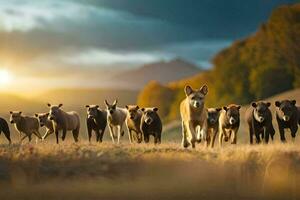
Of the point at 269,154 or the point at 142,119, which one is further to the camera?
the point at 142,119

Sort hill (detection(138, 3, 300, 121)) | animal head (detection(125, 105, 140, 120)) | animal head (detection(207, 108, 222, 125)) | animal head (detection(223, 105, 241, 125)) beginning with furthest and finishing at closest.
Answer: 1. hill (detection(138, 3, 300, 121))
2. animal head (detection(125, 105, 140, 120))
3. animal head (detection(207, 108, 222, 125))
4. animal head (detection(223, 105, 241, 125))

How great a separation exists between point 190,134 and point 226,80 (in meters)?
63.0

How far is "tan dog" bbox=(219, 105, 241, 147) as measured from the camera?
1106 inches

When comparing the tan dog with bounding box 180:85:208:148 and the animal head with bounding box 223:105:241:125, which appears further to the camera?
the animal head with bounding box 223:105:241:125

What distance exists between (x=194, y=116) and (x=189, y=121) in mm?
252

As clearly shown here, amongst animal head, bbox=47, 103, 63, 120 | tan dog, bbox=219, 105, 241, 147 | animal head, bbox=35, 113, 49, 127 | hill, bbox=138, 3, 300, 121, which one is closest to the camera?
tan dog, bbox=219, 105, 241, 147

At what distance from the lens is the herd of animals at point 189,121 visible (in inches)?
1006

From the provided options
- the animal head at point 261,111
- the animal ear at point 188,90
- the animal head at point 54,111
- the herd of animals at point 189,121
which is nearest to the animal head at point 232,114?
the herd of animals at point 189,121

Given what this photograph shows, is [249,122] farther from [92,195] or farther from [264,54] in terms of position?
[264,54]

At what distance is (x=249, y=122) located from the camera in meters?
29.2

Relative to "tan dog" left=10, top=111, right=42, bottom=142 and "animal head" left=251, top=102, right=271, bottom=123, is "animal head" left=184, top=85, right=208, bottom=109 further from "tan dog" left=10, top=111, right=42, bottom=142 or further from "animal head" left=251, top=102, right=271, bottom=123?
"tan dog" left=10, top=111, right=42, bottom=142

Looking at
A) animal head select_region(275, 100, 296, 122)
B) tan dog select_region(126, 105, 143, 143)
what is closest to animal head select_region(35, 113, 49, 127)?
tan dog select_region(126, 105, 143, 143)

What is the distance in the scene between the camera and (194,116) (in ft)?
83.8

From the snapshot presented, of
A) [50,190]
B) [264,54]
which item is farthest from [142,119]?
[264,54]
